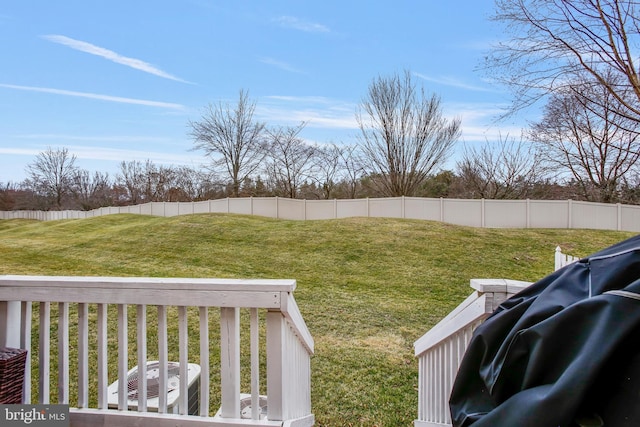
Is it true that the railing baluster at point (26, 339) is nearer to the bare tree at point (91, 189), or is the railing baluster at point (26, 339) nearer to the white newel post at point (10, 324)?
the white newel post at point (10, 324)

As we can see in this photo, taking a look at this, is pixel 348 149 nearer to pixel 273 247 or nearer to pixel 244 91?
pixel 244 91

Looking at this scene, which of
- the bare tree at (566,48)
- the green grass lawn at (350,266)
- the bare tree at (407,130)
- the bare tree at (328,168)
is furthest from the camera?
the bare tree at (328,168)

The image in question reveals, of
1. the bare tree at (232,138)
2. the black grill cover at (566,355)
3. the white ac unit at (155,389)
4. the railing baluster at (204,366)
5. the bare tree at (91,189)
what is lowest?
the white ac unit at (155,389)

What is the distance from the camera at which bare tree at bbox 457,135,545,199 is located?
19344 mm

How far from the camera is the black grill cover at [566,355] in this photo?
753 millimetres

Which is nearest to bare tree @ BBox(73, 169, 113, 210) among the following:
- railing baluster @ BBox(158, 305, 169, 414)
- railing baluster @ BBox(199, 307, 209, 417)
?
railing baluster @ BBox(158, 305, 169, 414)

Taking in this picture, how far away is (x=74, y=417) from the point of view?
1.68 m

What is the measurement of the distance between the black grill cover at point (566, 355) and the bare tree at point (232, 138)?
23755mm

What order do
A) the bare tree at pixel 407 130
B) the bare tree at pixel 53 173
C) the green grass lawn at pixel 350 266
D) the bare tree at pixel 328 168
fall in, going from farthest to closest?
the bare tree at pixel 53 173 < the bare tree at pixel 328 168 < the bare tree at pixel 407 130 < the green grass lawn at pixel 350 266

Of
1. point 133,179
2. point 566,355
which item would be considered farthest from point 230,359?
point 133,179

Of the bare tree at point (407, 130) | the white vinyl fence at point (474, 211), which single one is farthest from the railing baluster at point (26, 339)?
the bare tree at point (407, 130)

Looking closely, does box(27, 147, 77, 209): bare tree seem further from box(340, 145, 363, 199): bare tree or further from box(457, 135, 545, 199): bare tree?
box(457, 135, 545, 199): bare tree

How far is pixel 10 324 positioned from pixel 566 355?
7.50 feet

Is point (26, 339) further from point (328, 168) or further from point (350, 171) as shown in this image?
point (328, 168)
